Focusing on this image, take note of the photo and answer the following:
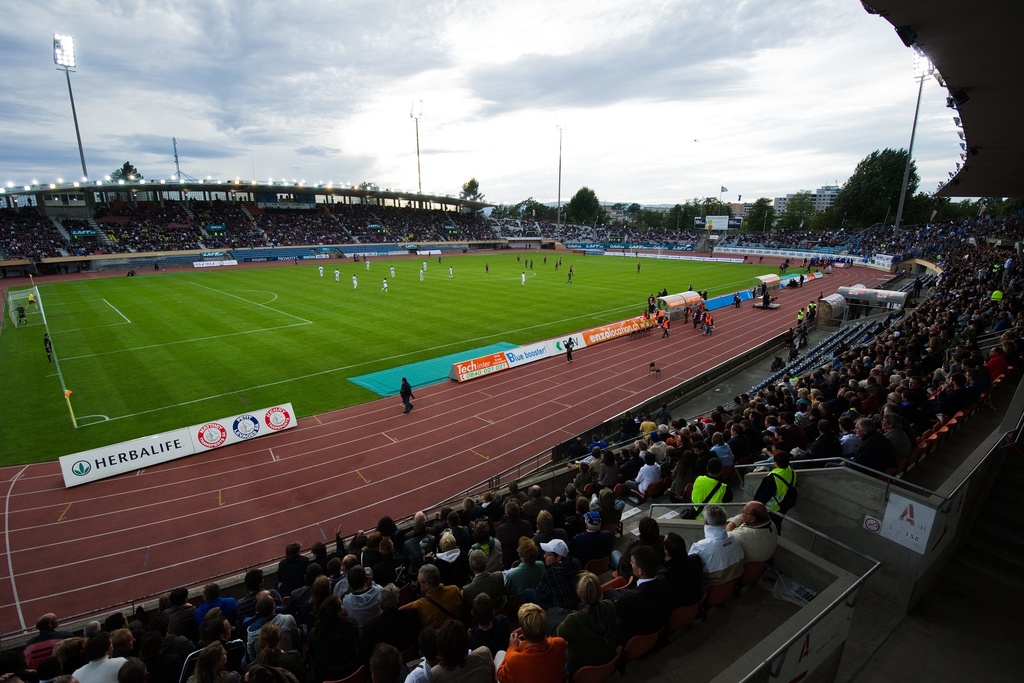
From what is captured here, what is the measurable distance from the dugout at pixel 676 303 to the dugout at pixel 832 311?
22.9 feet

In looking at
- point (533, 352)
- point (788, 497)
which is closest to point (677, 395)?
point (533, 352)

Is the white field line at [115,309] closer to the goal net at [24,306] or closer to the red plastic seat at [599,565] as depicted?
the goal net at [24,306]

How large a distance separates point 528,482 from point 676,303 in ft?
77.0

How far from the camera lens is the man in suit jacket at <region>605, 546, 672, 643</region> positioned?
4.19 metres

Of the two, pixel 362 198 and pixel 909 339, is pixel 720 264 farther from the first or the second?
pixel 362 198

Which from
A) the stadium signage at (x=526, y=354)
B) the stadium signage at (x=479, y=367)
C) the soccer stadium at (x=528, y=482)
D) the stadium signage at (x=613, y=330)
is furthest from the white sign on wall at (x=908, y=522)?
the stadium signage at (x=613, y=330)

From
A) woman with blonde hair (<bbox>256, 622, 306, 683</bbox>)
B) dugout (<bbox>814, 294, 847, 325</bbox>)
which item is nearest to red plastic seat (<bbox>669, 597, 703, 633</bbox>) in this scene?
woman with blonde hair (<bbox>256, 622, 306, 683</bbox>)

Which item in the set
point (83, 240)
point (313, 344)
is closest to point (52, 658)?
point (313, 344)

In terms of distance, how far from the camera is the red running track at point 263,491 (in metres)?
10.8

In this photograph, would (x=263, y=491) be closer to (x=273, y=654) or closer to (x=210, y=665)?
(x=273, y=654)

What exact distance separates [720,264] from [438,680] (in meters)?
71.0

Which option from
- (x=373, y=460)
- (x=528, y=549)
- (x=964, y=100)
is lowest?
(x=373, y=460)

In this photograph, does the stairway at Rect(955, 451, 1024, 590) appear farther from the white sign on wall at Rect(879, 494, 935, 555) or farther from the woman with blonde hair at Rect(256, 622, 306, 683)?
the woman with blonde hair at Rect(256, 622, 306, 683)

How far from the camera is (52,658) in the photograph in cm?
448
